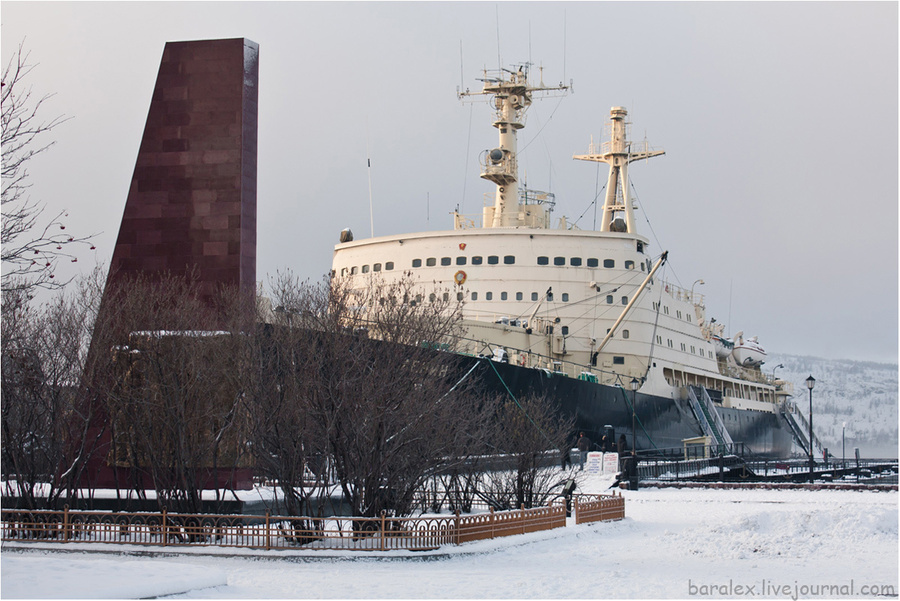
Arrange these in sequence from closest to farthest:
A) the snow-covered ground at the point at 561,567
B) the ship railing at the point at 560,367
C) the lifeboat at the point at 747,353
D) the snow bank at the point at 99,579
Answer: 1. the snow bank at the point at 99,579
2. the snow-covered ground at the point at 561,567
3. the ship railing at the point at 560,367
4. the lifeboat at the point at 747,353

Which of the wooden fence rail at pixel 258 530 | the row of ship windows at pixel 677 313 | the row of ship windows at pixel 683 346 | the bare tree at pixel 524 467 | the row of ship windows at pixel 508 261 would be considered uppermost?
the row of ship windows at pixel 508 261

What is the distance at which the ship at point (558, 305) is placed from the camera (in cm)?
3628

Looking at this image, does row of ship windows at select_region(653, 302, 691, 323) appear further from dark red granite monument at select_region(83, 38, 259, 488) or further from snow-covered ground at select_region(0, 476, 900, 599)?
dark red granite monument at select_region(83, 38, 259, 488)

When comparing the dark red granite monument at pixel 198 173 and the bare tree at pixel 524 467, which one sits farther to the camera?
the dark red granite monument at pixel 198 173

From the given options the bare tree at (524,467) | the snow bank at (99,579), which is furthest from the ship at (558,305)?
the snow bank at (99,579)

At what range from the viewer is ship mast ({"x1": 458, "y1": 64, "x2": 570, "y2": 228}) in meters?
44.2

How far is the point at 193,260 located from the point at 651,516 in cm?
1101

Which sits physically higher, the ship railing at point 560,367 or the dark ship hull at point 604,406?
the ship railing at point 560,367

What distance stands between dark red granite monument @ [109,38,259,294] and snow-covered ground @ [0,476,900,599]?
6994 mm

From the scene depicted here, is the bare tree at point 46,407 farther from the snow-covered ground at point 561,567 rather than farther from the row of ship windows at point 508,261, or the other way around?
the row of ship windows at point 508,261

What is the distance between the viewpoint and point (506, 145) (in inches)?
1786

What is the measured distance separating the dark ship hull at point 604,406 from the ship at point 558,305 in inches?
1.9

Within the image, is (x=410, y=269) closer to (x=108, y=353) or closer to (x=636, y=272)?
(x=636, y=272)

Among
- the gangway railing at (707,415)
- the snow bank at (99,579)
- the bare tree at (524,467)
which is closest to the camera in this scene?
the snow bank at (99,579)
